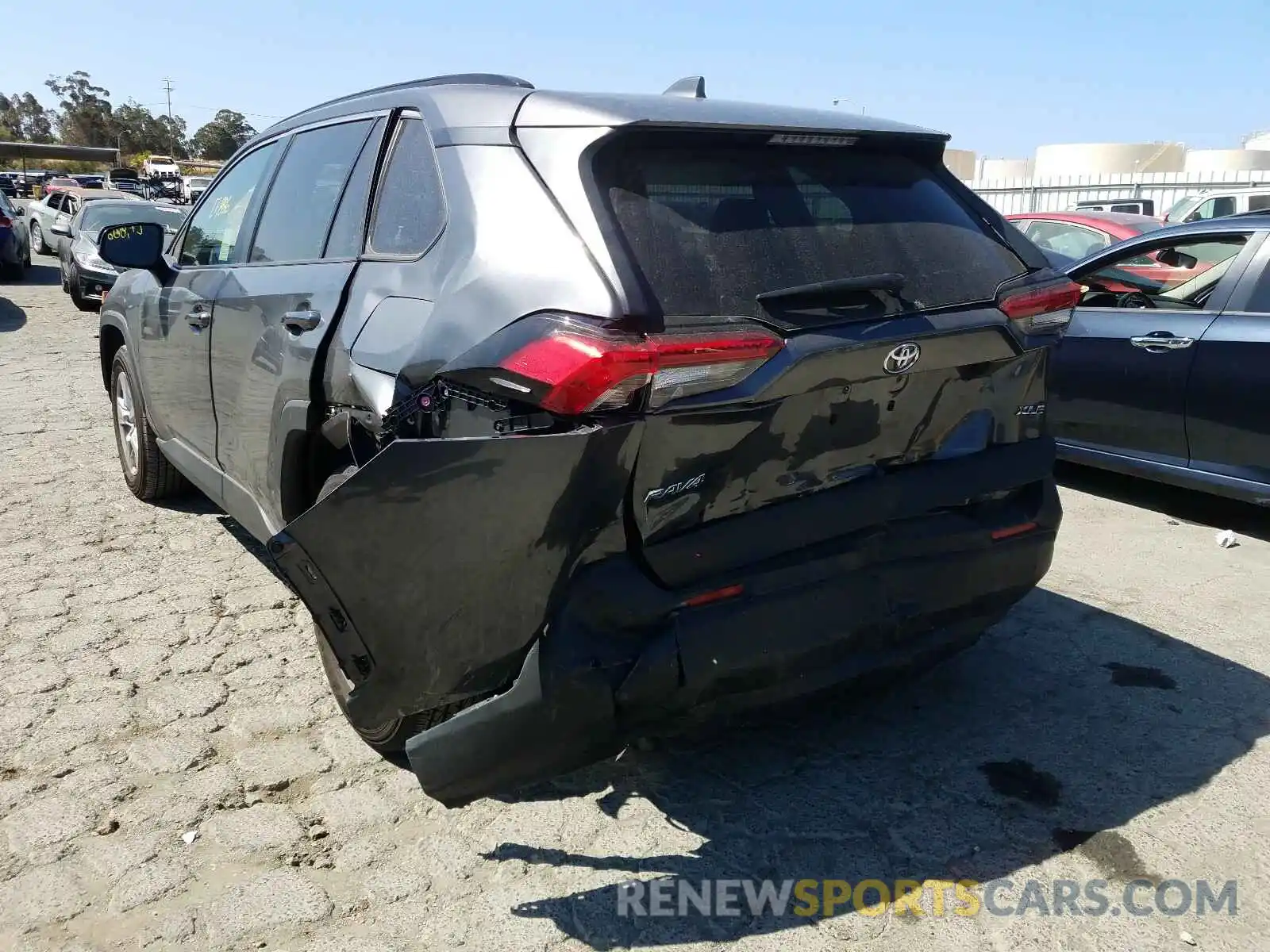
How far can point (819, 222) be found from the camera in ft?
8.79

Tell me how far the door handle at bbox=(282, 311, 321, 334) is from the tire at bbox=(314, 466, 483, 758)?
17.9 inches

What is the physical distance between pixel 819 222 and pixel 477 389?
1038 mm

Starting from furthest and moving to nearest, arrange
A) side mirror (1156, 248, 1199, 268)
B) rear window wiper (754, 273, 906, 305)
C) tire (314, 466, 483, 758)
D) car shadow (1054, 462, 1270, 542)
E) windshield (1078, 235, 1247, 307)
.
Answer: side mirror (1156, 248, 1199, 268) < car shadow (1054, 462, 1270, 542) < windshield (1078, 235, 1247, 307) < tire (314, 466, 483, 758) < rear window wiper (754, 273, 906, 305)

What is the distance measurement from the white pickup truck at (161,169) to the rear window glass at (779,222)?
60.1 meters

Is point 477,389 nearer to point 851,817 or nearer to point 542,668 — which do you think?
point 542,668

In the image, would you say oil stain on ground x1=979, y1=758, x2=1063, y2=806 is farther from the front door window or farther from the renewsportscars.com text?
the front door window

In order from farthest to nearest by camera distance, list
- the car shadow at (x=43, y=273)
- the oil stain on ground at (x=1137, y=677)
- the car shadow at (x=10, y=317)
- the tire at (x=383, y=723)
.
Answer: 1. the car shadow at (x=43, y=273)
2. the car shadow at (x=10, y=317)
3. the oil stain on ground at (x=1137, y=677)
4. the tire at (x=383, y=723)

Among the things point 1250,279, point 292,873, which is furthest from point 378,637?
point 1250,279

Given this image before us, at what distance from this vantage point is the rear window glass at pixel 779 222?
7.80 feet

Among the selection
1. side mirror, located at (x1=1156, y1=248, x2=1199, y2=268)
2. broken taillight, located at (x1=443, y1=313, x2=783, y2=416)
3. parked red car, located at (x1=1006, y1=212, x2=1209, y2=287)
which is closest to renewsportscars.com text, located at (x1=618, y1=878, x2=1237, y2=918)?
broken taillight, located at (x1=443, y1=313, x2=783, y2=416)

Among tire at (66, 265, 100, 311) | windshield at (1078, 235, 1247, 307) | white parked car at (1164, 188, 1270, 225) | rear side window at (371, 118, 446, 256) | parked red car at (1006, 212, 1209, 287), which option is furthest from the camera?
white parked car at (1164, 188, 1270, 225)

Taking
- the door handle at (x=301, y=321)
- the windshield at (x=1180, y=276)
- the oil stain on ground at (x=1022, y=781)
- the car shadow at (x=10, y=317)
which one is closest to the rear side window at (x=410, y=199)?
the door handle at (x=301, y=321)

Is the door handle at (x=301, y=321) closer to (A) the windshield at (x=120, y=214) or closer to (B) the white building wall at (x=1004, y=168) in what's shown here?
(A) the windshield at (x=120, y=214)

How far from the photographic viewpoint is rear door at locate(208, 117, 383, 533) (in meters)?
3.09
